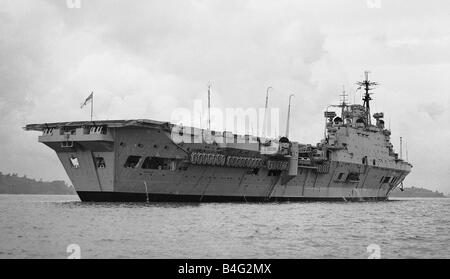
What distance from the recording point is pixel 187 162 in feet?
121

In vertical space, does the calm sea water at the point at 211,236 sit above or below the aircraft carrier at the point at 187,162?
below

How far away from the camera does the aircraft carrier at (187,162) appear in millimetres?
34625

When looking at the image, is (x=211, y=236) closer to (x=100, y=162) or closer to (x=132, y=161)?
(x=132, y=161)

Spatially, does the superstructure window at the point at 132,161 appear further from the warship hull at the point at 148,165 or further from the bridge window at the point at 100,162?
the bridge window at the point at 100,162

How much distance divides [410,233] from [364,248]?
600 cm

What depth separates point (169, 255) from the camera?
16703 mm

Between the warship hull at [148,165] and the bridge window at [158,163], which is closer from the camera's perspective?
the warship hull at [148,165]

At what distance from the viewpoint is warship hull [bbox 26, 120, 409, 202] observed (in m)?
34.4

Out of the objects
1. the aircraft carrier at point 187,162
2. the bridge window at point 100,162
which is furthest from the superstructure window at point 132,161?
the bridge window at point 100,162

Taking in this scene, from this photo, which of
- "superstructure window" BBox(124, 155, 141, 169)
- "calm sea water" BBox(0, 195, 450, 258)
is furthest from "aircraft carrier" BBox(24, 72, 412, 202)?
"calm sea water" BBox(0, 195, 450, 258)

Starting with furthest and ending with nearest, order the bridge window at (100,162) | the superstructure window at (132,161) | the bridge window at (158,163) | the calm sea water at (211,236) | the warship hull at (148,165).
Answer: the bridge window at (158,163)
the bridge window at (100,162)
the superstructure window at (132,161)
the warship hull at (148,165)
the calm sea water at (211,236)

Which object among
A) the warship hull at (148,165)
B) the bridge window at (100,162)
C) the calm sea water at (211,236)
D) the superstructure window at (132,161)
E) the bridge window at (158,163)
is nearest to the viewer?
the calm sea water at (211,236)

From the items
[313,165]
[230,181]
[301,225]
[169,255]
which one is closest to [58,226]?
[169,255]
